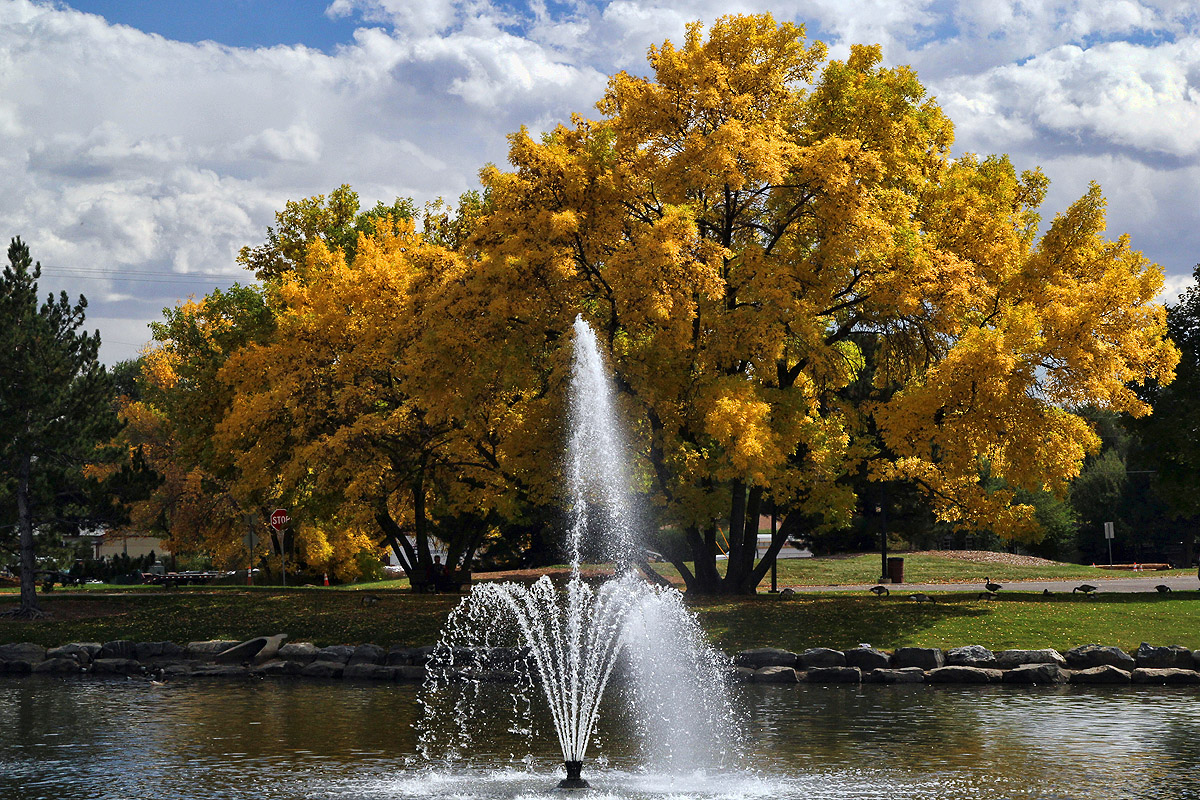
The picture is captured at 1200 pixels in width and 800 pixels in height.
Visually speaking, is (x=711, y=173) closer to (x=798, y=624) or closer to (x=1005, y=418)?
(x=1005, y=418)

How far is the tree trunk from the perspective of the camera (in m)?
33.5

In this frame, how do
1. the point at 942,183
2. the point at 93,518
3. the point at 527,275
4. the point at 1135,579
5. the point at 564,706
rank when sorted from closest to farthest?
the point at 564,706 < the point at 527,275 < the point at 942,183 < the point at 93,518 < the point at 1135,579

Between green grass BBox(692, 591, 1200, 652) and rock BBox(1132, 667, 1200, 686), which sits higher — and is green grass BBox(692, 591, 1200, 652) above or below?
above

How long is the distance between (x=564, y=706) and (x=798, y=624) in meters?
9.52

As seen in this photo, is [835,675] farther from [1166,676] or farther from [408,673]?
[408,673]

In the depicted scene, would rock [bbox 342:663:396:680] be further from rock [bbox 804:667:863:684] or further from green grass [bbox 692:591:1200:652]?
rock [bbox 804:667:863:684]

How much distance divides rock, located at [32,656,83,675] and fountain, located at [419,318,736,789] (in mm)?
9070

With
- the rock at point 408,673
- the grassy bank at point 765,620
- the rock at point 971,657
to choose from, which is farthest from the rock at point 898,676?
the rock at point 408,673

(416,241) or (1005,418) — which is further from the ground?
(416,241)

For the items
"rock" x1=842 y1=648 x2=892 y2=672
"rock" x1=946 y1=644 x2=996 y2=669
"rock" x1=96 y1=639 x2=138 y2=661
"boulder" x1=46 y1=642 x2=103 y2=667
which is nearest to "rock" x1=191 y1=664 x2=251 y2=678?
"rock" x1=96 y1=639 x2=138 y2=661

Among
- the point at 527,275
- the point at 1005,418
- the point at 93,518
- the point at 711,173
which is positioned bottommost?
the point at 93,518

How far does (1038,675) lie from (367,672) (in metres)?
14.3

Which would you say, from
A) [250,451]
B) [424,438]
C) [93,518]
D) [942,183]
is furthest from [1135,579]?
[93,518]

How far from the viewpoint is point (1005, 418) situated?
2709cm
